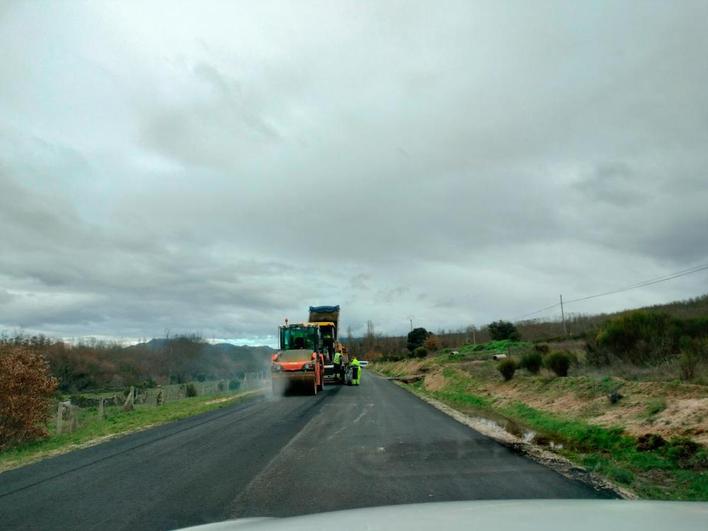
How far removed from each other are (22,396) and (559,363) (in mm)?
20184

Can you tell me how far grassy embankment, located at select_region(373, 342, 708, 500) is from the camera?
30.4ft

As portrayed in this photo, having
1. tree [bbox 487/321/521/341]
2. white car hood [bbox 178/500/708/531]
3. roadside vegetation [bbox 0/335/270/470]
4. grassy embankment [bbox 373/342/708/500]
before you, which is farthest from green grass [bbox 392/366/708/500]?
tree [bbox 487/321/521/341]

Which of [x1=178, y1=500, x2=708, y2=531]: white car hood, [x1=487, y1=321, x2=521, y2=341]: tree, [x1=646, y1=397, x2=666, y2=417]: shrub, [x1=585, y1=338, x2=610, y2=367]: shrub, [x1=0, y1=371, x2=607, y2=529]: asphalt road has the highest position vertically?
[x1=487, y1=321, x2=521, y2=341]: tree

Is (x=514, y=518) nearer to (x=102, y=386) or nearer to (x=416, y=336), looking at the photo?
(x=102, y=386)

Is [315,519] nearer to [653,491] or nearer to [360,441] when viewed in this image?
[653,491]

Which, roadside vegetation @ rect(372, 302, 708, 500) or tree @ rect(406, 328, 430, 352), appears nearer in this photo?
roadside vegetation @ rect(372, 302, 708, 500)

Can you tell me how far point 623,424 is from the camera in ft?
46.3

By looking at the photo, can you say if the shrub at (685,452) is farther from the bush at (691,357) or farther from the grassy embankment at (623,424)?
the bush at (691,357)

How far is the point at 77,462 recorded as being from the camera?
1152cm

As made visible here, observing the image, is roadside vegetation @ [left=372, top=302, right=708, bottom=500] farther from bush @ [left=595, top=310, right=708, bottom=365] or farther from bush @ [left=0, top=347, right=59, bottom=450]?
bush @ [left=0, top=347, right=59, bottom=450]

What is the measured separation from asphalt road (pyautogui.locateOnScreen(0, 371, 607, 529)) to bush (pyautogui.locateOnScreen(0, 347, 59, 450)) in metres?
4.50

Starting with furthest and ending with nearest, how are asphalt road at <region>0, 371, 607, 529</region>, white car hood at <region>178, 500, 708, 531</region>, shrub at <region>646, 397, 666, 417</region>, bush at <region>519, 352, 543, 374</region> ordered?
bush at <region>519, 352, 543, 374</region>, shrub at <region>646, 397, 666, 417</region>, asphalt road at <region>0, 371, 607, 529</region>, white car hood at <region>178, 500, 708, 531</region>

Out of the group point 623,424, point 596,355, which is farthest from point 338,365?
point 623,424

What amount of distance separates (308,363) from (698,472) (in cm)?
2273
